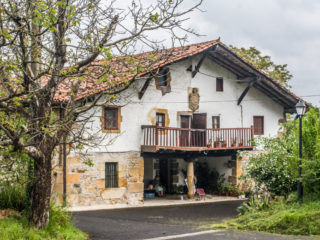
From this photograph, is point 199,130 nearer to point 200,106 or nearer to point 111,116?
point 200,106

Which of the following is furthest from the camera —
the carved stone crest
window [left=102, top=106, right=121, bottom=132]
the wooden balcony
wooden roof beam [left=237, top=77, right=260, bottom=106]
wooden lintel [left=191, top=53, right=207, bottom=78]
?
wooden roof beam [left=237, top=77, right=260, bottom=106]

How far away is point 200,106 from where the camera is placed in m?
23.2

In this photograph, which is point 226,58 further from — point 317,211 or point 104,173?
point 317,211

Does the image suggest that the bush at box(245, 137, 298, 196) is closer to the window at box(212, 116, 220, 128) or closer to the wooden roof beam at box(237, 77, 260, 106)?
the window at box(212, 116, 220, 128)

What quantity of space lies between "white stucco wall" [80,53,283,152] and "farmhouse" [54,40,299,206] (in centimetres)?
4

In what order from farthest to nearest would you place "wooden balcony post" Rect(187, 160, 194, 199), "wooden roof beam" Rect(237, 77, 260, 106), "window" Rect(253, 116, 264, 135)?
"window" Rect(253, 116, 264, 135) < "wooden roof beam" Rect(237, 77, 260, 106) < "wooden balcony post" Rect(187, 160, 194, 199)

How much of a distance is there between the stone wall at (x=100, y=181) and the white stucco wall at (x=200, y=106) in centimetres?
45

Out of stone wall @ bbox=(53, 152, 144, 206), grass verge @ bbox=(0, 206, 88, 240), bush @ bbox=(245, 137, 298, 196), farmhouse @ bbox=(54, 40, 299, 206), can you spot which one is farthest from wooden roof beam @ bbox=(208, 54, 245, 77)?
grass verge @ bbox=(0, 206, 88, 240)

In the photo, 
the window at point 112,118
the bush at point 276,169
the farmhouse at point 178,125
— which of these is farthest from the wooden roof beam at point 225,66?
the bush at point 276,169

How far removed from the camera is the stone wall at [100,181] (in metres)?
18.8

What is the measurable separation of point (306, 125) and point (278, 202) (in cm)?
244

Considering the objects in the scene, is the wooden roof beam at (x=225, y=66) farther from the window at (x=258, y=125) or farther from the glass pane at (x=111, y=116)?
the glass pane at (x=111, y=116)

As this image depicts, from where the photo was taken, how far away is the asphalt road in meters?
11.6

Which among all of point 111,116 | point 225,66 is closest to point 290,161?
point 111,116
